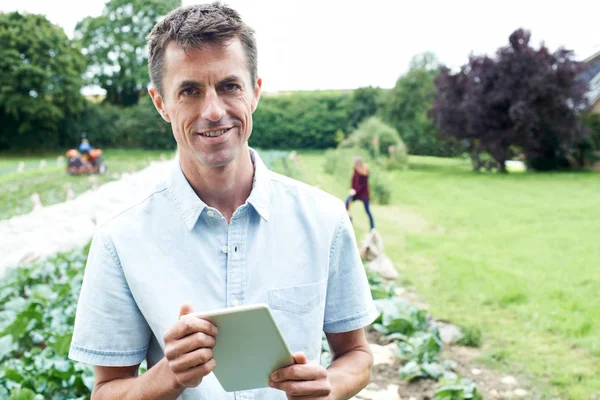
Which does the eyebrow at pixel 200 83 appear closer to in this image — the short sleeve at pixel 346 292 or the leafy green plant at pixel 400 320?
the short sleeve at pixel 346 292

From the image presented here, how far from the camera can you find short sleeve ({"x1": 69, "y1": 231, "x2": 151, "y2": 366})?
53.6 inches

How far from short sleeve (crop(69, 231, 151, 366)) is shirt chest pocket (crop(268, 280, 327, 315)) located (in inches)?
14.3

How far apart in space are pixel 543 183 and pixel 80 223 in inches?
558

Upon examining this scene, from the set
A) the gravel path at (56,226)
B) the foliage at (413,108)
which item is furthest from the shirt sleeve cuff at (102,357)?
the foliage at (413,108)

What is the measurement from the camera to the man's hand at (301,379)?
1211 millimetres

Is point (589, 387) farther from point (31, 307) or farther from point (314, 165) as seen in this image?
point (314, 165)

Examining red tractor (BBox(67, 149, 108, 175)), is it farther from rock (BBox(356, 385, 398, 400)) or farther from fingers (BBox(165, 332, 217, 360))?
fingers (BBox(165, 332, 217, 360))

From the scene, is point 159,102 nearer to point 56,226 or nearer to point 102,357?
point 102,357

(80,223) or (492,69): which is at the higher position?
(492,69)

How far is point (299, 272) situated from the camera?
4.77ft

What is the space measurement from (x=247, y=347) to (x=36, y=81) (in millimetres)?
20361

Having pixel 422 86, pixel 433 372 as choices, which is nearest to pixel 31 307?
pixel 433 372

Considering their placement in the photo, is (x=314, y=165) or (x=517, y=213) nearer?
(x=517, y=213)

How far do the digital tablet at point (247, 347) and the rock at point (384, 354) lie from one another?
2.49 meters
